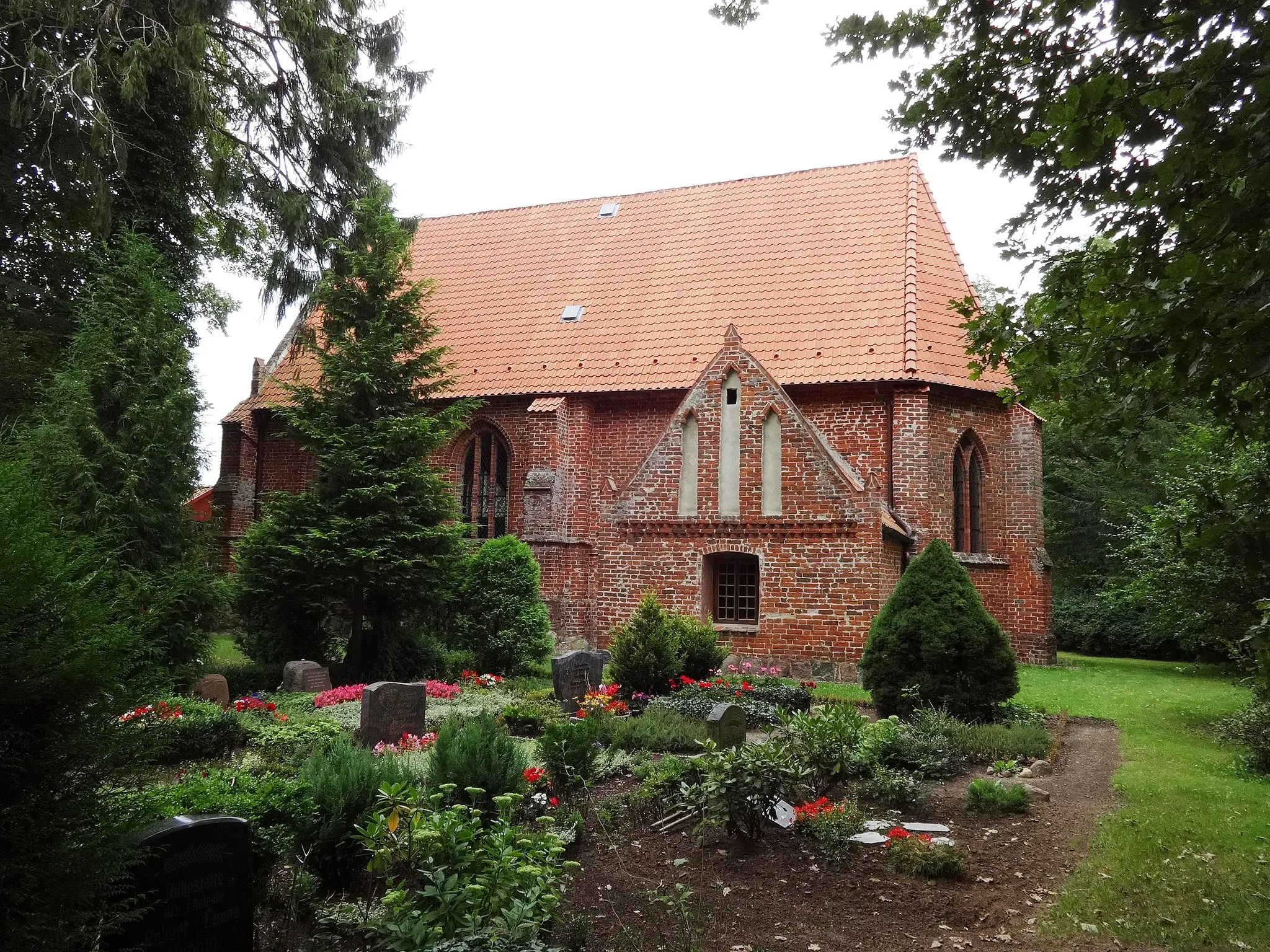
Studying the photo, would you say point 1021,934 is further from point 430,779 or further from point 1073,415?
point 430,779

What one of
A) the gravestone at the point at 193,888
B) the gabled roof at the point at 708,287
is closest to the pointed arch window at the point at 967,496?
the gabled roof at the point at 708,287

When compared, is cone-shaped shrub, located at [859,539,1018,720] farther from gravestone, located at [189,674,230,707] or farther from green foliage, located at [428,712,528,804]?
gravestone, located at [189,674,230,707]

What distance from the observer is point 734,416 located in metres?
15.4

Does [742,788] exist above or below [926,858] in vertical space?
above

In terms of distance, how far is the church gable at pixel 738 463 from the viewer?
1477cm

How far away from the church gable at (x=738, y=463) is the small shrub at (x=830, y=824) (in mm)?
8344

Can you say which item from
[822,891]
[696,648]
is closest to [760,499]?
[696,648]

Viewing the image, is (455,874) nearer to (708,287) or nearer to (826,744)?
(826,744)

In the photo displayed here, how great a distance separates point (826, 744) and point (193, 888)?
4980 millimetres

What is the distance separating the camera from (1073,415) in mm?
4766

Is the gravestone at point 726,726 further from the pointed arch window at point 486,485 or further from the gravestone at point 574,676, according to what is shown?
the pointed arch window at point 486,485

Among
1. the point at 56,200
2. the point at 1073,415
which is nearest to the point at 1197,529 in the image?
the point at 1073,415

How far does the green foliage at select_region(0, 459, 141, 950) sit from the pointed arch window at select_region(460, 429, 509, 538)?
16.5 metres

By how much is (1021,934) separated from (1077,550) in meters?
24.0
